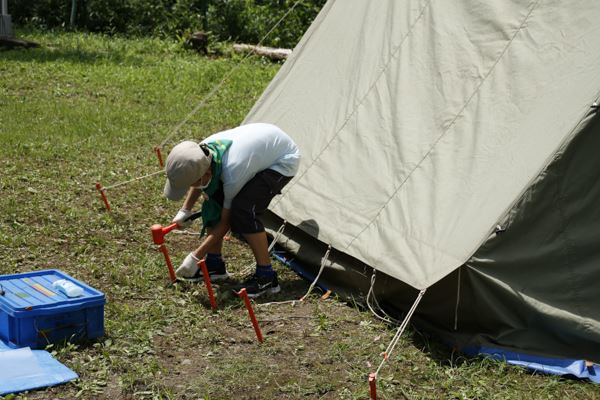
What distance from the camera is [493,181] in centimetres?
493

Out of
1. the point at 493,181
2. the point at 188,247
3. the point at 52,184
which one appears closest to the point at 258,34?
the point at 52,184

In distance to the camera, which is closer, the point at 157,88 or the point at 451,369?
the point at 451,369

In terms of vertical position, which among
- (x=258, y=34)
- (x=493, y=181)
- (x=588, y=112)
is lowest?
(x=258, y=34)

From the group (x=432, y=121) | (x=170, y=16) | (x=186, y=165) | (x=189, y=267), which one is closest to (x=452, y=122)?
(x=432, y=121)

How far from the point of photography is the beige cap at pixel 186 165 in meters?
5.26

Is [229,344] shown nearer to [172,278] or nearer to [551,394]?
[172,278]

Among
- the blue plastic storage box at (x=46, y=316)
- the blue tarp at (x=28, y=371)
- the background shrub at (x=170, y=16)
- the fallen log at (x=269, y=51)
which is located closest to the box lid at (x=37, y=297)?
the blue plastic storage box at (x=46, y=316)

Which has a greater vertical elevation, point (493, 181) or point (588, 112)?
point (588, 112)

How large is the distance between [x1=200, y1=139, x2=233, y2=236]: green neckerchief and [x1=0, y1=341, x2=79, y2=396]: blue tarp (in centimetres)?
145

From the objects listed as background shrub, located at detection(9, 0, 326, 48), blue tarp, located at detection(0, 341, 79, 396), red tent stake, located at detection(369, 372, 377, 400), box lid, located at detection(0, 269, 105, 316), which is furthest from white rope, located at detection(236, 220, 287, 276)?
background shrub, located at detection(9, 0, 326, 48)

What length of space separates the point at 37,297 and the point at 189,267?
1078mm

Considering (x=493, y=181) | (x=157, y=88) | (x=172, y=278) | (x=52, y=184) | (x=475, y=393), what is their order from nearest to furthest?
(x=475, y=393) → (x=493, y=181) → (x=172, y=278) → (x=52, y=184) → (x=157, y=88)

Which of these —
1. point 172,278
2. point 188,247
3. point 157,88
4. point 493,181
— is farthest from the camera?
point 157,88

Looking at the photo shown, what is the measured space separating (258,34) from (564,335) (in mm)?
11877
